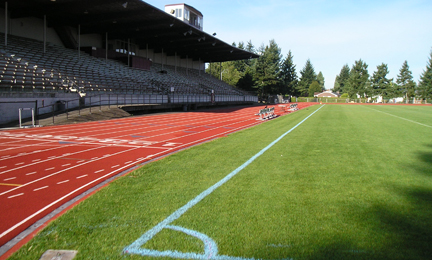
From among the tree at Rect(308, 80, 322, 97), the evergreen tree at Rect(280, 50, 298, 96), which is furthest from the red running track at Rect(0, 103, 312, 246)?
the tree at Rect(308, 80, 322, 97)

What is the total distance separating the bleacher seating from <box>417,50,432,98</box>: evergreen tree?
71.8m

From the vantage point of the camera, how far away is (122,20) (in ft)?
103

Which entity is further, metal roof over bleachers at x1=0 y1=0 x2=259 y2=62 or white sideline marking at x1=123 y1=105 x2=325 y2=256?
metal roof over bleachers at x1=0 y1=0 x2=259 y2=62

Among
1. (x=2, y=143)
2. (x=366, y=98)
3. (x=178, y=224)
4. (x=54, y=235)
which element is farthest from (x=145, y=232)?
(x=366, y=98)

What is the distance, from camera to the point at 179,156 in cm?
881

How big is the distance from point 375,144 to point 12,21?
101ft

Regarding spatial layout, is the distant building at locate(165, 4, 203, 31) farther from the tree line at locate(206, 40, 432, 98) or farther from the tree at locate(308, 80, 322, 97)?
the tree at locate(308, 80, 322, 97)

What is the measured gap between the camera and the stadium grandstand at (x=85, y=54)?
21052 mm

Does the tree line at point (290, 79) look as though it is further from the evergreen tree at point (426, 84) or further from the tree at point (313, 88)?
the tree at point (313, 88)

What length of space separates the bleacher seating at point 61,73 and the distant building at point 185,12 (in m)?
18.2

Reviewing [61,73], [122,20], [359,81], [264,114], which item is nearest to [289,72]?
[359,81]

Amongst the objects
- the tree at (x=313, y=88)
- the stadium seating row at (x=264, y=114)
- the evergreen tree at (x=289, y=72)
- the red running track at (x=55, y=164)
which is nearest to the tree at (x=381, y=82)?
the evergreen tree at (x=289, y=72)

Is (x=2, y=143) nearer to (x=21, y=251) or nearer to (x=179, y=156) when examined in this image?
(x=179, y=156)

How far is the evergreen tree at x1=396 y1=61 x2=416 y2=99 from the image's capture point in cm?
8669
